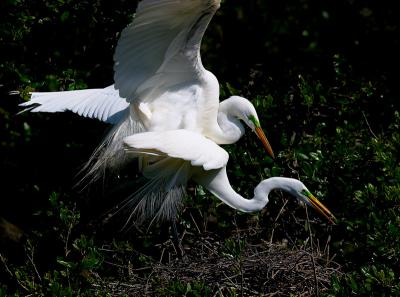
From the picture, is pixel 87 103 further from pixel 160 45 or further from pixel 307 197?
pixel 307 197

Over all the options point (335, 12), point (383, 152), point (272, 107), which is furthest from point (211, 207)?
point (335, 12)

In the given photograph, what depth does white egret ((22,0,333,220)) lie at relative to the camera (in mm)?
4531

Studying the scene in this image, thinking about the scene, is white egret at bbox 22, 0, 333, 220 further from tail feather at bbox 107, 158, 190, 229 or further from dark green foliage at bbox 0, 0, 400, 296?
dark green foliage at bbox 0, 0, 400, 296

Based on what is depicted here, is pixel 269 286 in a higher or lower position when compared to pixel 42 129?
lower

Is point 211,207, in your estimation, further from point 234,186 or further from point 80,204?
point 80,204

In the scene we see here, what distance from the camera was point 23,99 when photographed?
4988mm

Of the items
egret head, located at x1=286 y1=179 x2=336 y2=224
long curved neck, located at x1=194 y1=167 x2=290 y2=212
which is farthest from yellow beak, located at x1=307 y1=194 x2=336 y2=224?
long curved neck, located at x1=194 y1=167 x2=290 y2=212

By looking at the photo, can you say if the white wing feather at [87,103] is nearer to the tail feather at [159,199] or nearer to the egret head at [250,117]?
the tail feather at [159,199]

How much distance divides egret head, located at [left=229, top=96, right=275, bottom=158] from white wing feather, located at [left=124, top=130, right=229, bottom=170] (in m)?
0.22

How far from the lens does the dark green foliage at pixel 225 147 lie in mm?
4488

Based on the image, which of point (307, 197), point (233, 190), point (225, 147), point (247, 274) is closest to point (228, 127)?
point (225, 147)

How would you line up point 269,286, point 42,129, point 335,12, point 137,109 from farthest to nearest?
point 335,12
point 42,129
point 137,109
point 269,286

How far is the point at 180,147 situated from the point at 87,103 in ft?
2.26

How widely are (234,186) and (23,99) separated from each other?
1.22 meters
